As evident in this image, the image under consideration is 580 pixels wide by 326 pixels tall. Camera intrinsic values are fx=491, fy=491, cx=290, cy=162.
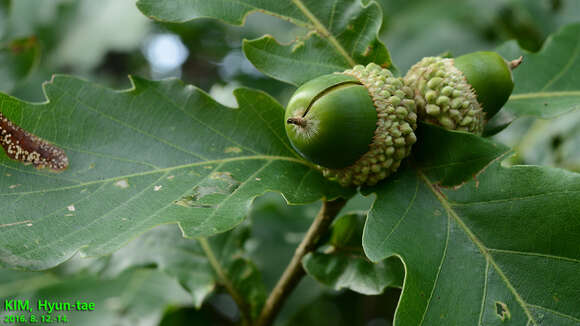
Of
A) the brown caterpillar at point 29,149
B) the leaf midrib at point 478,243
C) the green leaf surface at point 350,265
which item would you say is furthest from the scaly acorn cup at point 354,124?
the brown caterpillar at point 29,149

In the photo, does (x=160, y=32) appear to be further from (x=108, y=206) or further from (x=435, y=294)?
(x=435, y=294)

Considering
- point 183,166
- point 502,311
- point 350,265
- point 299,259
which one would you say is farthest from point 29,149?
point 502,311

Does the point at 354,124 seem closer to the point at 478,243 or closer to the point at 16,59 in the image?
the point at 478,243

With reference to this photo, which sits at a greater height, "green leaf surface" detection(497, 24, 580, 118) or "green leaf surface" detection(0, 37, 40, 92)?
"green leaf surface" detection(497, 24, 580, 118)

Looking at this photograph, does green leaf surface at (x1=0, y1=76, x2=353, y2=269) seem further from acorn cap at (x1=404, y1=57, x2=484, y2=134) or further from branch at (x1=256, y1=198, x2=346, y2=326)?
acorn cap at (x1=404, y1=57, x2=484, y2=134)

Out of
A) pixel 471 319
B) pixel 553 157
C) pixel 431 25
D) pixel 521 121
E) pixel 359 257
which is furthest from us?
pixel 431 25

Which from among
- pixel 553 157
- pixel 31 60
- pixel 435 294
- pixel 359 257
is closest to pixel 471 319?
pixel 435 294

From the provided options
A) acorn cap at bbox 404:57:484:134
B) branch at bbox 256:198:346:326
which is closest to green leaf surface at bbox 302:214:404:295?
branch at bbox 256:198:346:326
